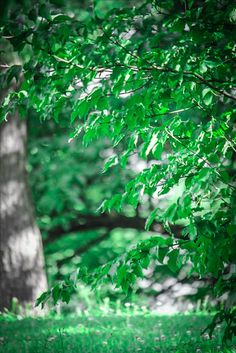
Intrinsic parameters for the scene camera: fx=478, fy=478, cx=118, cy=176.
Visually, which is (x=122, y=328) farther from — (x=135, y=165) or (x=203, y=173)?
(x=135, y=165)

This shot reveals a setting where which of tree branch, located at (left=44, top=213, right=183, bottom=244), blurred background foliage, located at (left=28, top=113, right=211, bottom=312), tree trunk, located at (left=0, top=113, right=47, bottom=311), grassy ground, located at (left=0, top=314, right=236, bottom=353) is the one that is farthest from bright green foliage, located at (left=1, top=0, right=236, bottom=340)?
tree branch, located at (left=44, top=213, right=183, bottom=244)

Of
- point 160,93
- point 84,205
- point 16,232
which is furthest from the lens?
point 84,205

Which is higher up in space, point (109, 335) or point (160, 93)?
point (160, 93)

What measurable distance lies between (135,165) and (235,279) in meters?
8.20

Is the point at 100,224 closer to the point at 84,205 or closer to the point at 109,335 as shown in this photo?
the point at 84,205

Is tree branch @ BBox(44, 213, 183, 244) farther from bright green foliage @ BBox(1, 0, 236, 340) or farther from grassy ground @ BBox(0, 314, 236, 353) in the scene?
bright green foliage @ BBox(1, 0, 236, 340)

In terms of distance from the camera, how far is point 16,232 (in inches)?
293

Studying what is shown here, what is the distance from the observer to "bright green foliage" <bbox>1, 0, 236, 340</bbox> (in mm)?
2459

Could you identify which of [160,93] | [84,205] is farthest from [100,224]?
[160,93]

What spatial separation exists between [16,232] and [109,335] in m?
3.17

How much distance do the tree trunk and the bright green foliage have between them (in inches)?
186

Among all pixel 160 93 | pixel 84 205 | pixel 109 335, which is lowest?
pixel 84 205

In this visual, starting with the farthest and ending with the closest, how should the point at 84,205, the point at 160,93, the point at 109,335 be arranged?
the point at 84,205
the point at 109,335
the point at 160,93

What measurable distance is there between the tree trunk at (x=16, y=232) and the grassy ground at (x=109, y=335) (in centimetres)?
128
